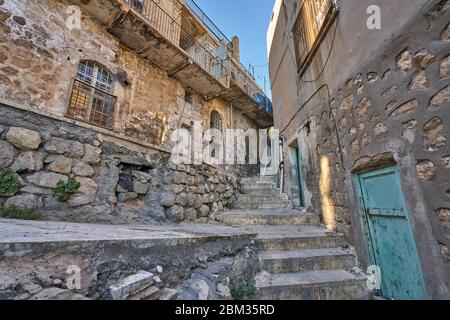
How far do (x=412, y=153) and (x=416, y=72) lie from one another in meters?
0.76

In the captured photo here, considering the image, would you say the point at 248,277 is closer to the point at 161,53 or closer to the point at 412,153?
the point at 412,153

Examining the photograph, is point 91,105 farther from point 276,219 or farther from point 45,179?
point 276,219

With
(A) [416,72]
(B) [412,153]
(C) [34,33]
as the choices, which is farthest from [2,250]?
(C) [34,33]

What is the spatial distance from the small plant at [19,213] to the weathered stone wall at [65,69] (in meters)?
1.63

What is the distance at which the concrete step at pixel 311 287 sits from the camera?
2.07 metres

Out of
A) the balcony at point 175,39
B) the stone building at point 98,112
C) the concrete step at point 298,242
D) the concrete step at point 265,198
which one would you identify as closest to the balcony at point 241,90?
the balcony at point 175,39

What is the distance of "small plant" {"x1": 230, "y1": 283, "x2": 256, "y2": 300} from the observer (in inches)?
76.0

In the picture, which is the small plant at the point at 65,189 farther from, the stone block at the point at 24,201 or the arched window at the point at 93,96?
the arched window at the point at 93,96

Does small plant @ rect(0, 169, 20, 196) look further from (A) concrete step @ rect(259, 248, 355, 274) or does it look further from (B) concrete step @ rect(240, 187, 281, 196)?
(B) concrete step @ rect(240, 187, 281, 196)

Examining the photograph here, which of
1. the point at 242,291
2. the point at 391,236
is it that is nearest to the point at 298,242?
the point at 391,236

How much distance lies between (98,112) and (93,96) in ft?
1.12

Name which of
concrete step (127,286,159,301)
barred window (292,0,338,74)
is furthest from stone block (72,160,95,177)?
barred window (292,0,338,74)

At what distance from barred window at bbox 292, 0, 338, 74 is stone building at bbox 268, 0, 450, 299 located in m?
0.03

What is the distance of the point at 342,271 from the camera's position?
2486 millimetres
